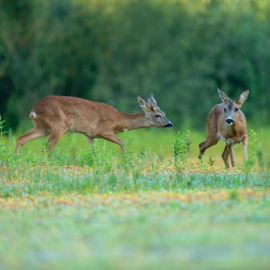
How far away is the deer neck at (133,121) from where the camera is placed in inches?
465

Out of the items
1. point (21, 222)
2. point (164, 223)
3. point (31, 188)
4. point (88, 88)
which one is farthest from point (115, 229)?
point (88, 88)

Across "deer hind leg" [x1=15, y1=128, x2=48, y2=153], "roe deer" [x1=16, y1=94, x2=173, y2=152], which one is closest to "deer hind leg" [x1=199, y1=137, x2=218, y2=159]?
"roe deer" [x1=16, y1=94, x2=173, y2=152]

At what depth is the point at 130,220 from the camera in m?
4.32

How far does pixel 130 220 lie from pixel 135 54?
25.2m

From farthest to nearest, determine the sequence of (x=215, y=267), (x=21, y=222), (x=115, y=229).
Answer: (x=21, y=222), (x=115, y=229), (x=215, y=267)

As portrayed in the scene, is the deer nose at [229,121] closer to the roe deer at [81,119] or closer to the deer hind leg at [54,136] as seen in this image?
the roe deer at [81,119]

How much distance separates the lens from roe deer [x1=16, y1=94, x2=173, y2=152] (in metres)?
10.5

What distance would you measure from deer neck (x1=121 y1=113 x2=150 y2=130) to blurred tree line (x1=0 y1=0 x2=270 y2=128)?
512 inches

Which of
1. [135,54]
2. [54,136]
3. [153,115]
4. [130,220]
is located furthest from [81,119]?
[135,54]

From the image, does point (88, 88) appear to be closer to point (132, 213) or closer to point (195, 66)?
point (195, 66)

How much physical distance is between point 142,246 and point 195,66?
2696 cm

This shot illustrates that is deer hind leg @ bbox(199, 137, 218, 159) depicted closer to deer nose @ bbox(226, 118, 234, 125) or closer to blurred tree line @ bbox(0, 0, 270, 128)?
deer nose @ bbox(226, 118, 234, 125)

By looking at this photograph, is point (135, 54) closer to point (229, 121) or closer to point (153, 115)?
point (153, 115)

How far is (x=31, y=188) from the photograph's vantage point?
248 inches
